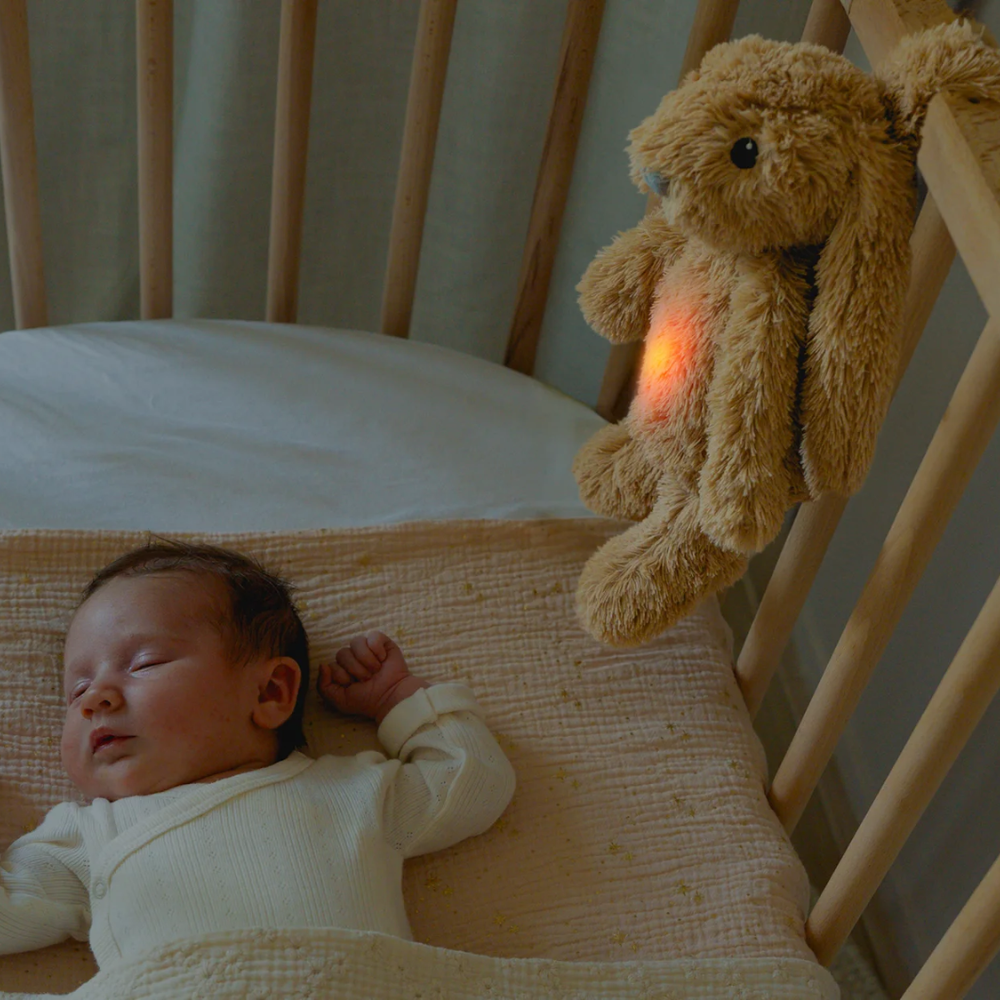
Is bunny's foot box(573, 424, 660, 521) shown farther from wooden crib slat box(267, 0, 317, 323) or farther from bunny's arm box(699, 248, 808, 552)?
wooden crib slat box(267, 0, 317, 323)

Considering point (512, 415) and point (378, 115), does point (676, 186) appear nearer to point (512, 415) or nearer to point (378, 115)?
point (512, 415)

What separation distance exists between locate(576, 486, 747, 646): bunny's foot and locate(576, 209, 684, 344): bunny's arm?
5.2 inches

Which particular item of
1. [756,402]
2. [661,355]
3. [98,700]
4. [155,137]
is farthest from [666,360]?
[155,137]

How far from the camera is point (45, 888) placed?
0.76 meters

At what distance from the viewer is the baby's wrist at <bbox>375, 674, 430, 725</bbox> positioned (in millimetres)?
889

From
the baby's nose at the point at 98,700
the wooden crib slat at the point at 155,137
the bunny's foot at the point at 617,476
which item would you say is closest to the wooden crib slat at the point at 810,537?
the bunny's foot at the point at 617,476

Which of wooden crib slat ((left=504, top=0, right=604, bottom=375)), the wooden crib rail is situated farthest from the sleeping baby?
wooden crib slat ((left=504, top=0, right=604, bottom=375))

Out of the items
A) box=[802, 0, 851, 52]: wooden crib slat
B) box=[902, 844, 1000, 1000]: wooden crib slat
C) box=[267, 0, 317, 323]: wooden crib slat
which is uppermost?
box=[802, 0, 851, 52]: wooden crib slat

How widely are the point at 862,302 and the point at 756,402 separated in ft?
0.26

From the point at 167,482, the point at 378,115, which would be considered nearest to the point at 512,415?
the point at 167,482

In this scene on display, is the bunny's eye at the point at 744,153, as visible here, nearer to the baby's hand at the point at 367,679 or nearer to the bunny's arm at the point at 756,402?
the bunny's arm at the point at 756,402

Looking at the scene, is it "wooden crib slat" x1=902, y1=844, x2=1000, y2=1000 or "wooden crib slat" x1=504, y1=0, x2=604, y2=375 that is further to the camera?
"wooden crib slat" x1=504, y1=0, x2=604, y2=375

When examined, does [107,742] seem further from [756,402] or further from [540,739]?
[756,402]

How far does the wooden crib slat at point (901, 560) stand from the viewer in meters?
0.64
